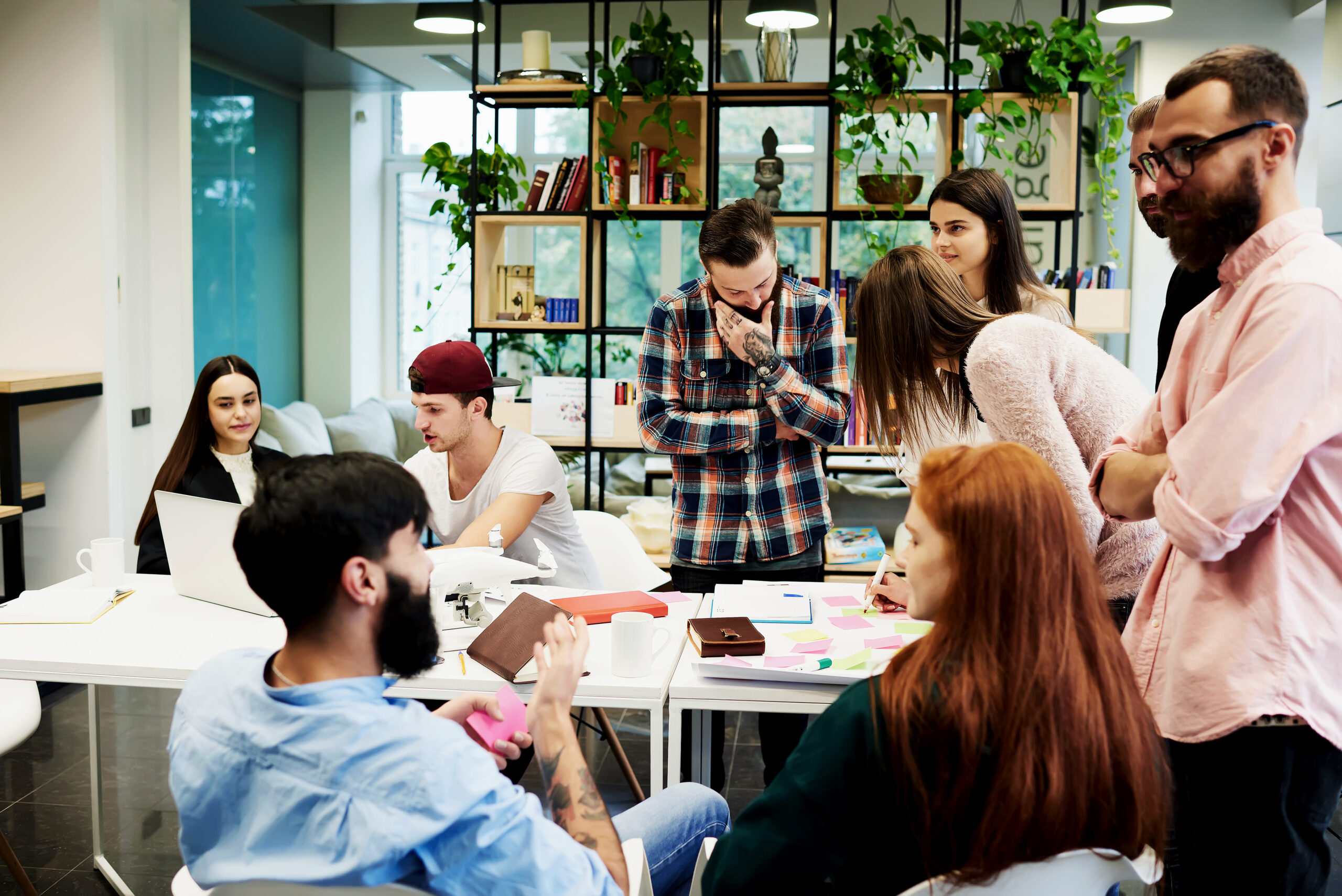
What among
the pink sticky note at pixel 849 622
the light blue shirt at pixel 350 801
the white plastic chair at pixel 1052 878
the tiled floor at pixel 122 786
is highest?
the light blue shirt at pixel 350 801

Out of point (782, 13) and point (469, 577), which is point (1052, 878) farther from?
point (782, 13)

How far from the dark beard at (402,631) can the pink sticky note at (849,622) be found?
1146 millimetres

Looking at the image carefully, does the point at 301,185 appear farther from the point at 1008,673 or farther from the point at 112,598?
the point at 1008,673

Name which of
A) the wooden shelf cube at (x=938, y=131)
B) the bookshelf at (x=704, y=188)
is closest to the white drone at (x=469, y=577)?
the bookshelf at (x=704, y=188)

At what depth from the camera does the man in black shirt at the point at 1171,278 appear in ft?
6.46

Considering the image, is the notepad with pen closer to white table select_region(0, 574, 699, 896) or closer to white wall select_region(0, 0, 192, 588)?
white table select_region(0, 574, 699, 896)

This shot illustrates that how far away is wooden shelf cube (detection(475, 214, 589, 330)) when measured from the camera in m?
4.27

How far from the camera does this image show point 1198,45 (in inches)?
241

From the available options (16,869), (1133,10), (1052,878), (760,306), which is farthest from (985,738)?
(1133,10)

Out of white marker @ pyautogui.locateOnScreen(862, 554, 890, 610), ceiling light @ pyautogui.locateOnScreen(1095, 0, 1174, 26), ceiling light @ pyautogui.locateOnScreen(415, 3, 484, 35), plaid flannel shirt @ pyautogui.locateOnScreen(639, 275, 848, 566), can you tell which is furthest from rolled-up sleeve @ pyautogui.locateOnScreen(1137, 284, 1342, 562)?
ceiling light @ pyautogui.locateOnScreen(415, 3, 484, 35)

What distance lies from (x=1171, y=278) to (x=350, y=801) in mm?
1833

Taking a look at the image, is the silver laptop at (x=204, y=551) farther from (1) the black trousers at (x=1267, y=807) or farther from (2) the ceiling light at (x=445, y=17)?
(2) the ceiling light at (x=445, y=17)

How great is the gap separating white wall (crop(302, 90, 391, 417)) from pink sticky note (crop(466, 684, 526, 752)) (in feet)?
21.3

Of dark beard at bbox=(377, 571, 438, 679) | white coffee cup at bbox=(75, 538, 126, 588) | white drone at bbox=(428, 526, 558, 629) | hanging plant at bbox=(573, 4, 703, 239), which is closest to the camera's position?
dark beard at bbox=(377, 571, 438, 679)
